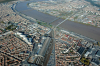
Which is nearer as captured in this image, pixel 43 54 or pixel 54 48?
pixel 43 54

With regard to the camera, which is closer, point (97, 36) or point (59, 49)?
point (59, 49)

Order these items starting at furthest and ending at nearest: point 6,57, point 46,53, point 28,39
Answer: point 28,39, point 46,53, point 6,57

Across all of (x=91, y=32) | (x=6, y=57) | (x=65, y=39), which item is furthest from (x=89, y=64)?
(x=6, y=57)

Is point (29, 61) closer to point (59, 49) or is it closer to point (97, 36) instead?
point (59, 49)

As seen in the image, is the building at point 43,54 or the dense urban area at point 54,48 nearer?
the building at point 43,54

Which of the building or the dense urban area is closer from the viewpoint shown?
the building

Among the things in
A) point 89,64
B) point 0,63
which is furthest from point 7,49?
point 89,64

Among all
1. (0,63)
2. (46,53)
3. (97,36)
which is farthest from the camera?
(97,36)

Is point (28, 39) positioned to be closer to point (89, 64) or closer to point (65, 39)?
point (65, 39)

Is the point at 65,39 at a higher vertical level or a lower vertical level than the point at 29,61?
higher
